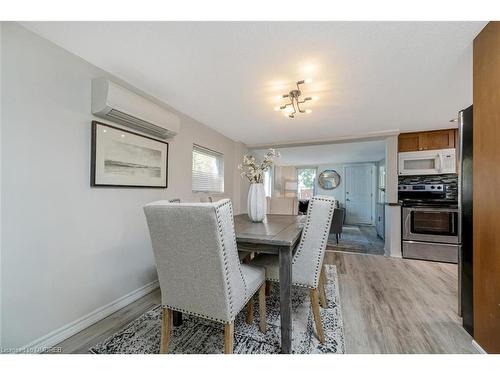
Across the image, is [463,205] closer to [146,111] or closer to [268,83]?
[268,83]

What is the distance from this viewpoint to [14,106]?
4.18ft

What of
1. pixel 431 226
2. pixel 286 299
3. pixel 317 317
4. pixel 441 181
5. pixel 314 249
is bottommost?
pixel 317 317

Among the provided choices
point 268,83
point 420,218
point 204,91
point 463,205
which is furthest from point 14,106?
point 420,218

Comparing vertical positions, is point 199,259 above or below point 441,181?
below

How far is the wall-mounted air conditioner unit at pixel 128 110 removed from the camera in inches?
65.6

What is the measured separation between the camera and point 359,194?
23.5 ft

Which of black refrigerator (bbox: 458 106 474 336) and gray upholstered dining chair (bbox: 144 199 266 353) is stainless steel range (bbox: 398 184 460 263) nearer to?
black refrigerator (bbox: 458 106 474 336)

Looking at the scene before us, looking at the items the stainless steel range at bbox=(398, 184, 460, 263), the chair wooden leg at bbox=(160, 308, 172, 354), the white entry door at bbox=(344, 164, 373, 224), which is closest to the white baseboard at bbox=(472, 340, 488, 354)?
the chair wooden leg at bbox=(160, 308, 172, 354)

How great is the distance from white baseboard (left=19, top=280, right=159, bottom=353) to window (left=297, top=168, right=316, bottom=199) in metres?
6.63

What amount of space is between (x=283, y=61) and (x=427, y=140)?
10.8 ft

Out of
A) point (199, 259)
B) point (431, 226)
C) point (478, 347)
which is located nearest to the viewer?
point (199, 259)

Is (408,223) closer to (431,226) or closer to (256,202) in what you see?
(431,226)

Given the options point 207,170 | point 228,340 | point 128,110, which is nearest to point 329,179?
point 207,170
